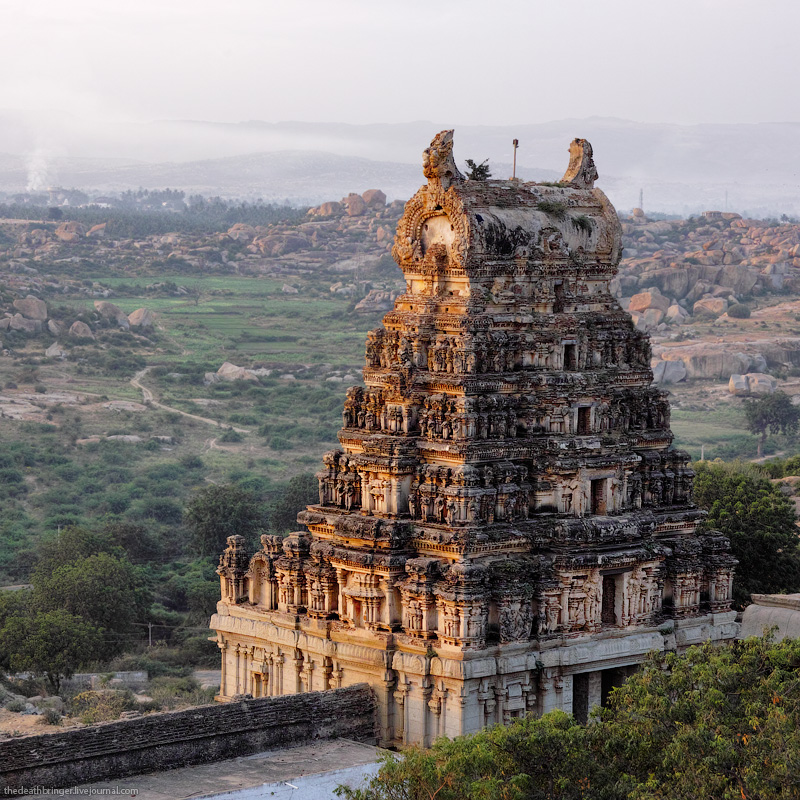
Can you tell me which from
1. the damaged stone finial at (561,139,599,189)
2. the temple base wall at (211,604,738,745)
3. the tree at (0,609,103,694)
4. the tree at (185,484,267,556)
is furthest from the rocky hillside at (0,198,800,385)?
the temple base wall at (211,604,738,745)

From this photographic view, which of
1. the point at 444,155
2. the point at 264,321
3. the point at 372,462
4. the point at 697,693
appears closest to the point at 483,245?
the point at 444,155

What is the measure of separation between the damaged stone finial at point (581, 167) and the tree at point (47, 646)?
16.9m

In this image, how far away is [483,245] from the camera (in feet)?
110

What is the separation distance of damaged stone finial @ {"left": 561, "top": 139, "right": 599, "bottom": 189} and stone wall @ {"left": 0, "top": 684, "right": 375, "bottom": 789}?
968 centimetres

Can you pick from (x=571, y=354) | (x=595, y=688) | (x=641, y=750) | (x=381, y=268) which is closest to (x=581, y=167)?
(x=571, y=354)

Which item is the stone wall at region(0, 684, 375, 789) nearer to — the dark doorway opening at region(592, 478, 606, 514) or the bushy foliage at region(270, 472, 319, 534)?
the dark doorway opening at region(592, 478, 606, 514)

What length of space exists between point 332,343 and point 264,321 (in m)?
8.96

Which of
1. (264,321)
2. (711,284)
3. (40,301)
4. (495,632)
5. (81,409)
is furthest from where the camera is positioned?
(711,284)

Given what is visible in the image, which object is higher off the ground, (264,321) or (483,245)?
(483,245)

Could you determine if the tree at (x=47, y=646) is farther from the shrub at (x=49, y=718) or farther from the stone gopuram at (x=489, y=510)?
the stone gopuram at (x=489, y=510)

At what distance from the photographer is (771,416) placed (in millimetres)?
103438

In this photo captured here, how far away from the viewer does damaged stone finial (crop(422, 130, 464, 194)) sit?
33.6 meters

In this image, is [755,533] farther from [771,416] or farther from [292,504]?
[771,416]

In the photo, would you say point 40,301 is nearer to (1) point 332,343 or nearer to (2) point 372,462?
(1) point 332,343
